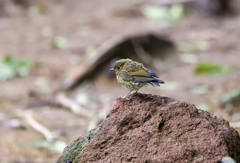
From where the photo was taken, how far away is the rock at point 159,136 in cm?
383

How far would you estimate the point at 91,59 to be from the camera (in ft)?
41.9

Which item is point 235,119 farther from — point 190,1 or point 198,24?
point 190,1

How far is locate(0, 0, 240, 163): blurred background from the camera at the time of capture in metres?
9.16

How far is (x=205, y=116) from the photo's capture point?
170 inches

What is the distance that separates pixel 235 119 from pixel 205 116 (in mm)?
4330

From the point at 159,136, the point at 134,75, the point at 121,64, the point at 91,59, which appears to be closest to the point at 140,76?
the point at 134,75

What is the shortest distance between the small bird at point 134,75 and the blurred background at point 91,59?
3.26 metres

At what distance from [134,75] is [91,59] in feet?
25.7

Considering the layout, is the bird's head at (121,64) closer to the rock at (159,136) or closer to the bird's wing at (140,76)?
the bird's wing at (140,76)

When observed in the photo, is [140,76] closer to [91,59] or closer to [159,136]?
[159,136]

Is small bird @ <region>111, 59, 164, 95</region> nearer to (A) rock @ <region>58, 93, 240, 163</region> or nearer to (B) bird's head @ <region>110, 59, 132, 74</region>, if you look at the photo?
(B) bird's head @ <region>110, 59, 132, 74</region>

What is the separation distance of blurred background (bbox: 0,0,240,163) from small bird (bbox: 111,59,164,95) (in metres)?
3.26

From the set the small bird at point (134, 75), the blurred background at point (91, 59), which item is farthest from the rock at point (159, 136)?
the blurred background at point (91, 59)

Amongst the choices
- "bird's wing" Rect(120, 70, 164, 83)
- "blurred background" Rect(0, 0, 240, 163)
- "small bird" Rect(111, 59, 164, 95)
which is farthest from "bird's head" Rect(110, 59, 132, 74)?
"blurred background" Rect(0, 0, 240, 163)
